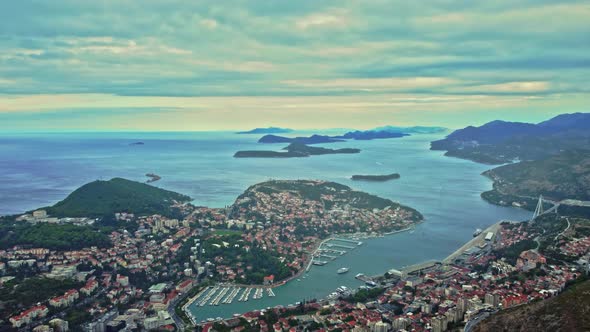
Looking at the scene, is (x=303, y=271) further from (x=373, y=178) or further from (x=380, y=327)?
(x=373, y=178)

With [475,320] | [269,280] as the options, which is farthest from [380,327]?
[269,280]

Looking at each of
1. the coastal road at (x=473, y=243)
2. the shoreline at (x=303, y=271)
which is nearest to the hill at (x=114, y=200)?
the shoreline at (x=303, y=271)

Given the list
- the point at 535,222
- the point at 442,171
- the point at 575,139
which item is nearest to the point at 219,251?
the point at 535,222

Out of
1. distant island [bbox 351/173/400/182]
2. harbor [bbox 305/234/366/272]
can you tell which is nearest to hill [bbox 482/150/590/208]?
distant island [bbox 351/173/400/182]

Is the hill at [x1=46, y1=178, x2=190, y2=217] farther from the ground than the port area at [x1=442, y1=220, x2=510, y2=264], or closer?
farther from the ground

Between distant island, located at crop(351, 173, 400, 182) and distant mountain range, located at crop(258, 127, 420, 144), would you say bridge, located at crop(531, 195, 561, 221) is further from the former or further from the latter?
distant mountain range, located at crop(258, 127, 420, 144)

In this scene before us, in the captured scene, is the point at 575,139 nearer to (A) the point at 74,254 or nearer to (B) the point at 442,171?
(B) the point at 442,171

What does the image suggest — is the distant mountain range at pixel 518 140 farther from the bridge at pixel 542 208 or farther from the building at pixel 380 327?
the building at pixel 380 327
